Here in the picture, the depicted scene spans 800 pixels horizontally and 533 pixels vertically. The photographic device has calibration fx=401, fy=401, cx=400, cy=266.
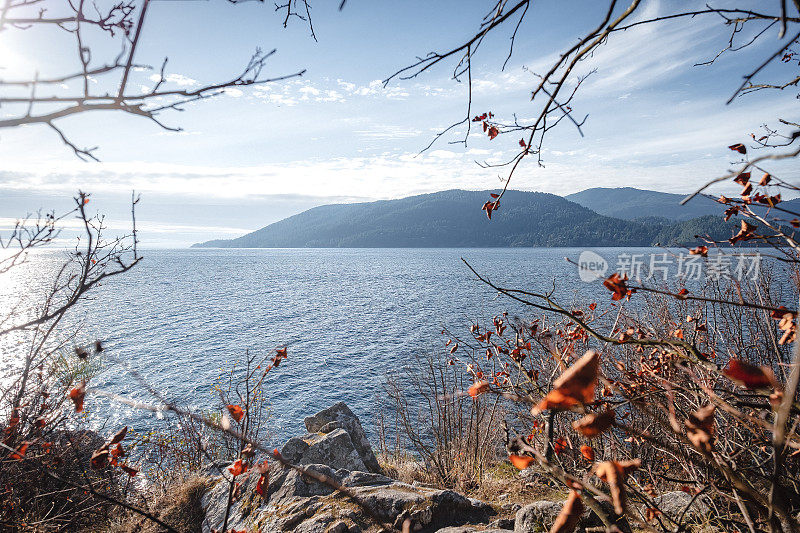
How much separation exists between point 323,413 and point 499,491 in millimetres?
5816

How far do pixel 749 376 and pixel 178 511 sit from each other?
290 inches

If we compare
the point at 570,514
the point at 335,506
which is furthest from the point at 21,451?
the point at 570,514

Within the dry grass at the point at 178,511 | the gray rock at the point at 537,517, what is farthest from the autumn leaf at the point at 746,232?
the dry grass at the point at 178,511

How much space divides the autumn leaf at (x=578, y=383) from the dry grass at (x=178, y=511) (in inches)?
254

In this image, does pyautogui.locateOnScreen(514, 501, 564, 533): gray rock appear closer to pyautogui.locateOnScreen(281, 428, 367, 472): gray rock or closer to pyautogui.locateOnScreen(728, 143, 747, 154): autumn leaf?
pyautogui.locateOnScreen(728, 143, 747, 154): autumn leaf

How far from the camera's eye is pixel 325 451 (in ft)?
23.9

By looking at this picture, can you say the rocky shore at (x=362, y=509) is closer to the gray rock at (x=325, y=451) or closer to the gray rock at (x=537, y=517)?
the gray rock at (x=537, y=517)

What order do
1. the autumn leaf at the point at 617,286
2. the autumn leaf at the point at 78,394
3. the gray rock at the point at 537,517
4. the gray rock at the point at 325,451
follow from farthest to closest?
the gray rock at the point at 325,451 → the gray rock at the point at 537,517 → the autumn leaf at the point at 617,286 → the autumn leaf at the point at 78,394

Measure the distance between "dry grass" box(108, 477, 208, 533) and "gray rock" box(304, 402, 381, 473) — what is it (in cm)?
316

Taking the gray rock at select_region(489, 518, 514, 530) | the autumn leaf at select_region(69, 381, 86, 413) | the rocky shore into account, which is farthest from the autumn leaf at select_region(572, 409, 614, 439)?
the gray rock at select_region(489, 518, 514, 530)

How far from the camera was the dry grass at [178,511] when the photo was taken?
5398 mm

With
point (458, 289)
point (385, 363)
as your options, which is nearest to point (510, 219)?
point (458, 289)

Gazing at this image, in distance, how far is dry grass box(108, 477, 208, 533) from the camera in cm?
540

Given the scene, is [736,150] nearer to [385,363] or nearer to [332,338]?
[385,363]
